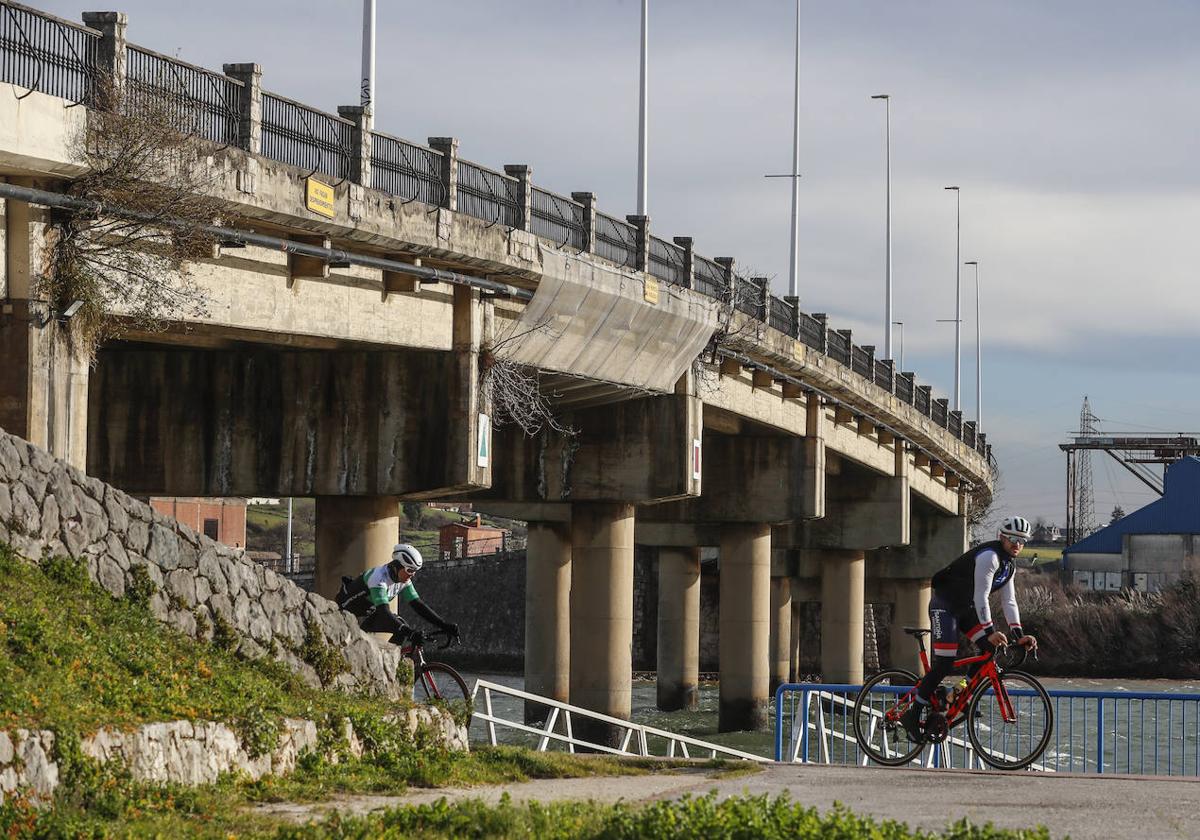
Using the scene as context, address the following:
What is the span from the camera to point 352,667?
16734 millimetres

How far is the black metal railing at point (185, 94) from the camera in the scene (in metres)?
21.7

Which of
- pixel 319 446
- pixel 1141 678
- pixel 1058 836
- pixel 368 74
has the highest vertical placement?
pixel 368 74

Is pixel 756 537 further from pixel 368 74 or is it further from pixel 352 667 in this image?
pixel 352 667

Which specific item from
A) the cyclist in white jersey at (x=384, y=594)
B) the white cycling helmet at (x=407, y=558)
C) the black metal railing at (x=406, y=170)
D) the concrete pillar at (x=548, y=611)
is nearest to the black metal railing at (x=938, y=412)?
the concrete pillar at (x=548, y=611)

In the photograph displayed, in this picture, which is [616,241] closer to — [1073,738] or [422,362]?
[422,362]

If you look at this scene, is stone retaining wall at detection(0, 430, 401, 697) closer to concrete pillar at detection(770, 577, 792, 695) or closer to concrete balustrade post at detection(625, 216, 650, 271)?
concrete balustrade post at detection(625, 216, 650, 271)

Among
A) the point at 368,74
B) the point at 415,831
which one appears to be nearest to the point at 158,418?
the point at 368,74

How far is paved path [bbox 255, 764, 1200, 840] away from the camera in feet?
40.9

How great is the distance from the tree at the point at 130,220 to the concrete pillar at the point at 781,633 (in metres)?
54.5

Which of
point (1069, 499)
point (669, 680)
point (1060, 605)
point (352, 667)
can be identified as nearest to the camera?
point (352, 667)

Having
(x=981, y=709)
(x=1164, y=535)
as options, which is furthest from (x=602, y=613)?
(x=1164, y=535)

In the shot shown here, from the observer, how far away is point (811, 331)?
50.5 m

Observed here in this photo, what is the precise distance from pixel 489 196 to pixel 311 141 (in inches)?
222

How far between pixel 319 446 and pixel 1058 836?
19.2 m
